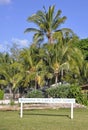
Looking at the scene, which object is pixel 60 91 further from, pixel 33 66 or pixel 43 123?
pixel 43 123

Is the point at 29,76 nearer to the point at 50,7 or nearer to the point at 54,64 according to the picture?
the point at 54,64

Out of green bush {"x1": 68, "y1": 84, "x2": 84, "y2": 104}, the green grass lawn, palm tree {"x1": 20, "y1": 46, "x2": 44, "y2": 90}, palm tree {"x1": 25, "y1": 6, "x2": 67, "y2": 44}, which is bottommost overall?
the green grass lawn

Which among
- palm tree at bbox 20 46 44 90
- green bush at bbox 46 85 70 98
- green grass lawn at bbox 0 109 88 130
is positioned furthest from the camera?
palm tree at bbox 20 46 44 90

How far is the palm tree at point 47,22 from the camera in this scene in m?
44.2

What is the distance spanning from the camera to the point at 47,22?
145ft

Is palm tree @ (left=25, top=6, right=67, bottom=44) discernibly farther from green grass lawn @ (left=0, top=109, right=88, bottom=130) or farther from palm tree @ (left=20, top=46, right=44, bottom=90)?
green grass lawn @ (left=0, top=109, right=88, bottom=130)

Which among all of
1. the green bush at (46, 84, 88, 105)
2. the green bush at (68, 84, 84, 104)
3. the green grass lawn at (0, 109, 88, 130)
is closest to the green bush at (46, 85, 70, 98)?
the green bush at (46, 84, 88, 105)

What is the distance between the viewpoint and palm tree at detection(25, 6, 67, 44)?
145 ft

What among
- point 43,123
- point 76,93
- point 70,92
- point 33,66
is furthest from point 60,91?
point 43,123

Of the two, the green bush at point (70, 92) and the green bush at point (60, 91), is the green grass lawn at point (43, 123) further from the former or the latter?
the green bush at point (60, 91)

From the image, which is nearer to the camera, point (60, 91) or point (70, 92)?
point (70, 92)

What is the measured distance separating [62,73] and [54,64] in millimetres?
2951

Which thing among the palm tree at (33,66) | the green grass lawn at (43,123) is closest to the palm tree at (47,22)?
the palm tree at (33,66)

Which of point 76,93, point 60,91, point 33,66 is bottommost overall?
point 76,93
